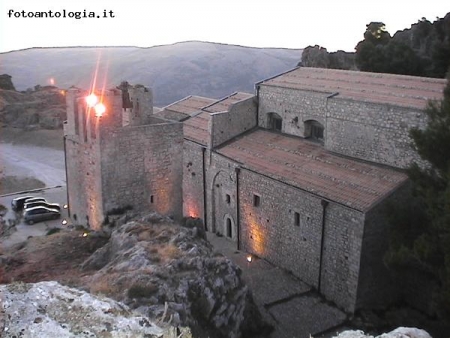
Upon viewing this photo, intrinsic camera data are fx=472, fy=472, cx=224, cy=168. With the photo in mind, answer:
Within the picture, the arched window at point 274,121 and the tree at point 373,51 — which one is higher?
the tree at point 373,51

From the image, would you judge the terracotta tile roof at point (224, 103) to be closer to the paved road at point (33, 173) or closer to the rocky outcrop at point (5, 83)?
the paved road at point (33, 173)

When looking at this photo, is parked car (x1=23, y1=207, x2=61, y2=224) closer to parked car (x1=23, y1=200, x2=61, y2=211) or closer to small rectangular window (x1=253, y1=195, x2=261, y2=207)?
parked car (x1=23, y1=200, x2=61, y2=211)

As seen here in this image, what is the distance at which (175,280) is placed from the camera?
1132 cm

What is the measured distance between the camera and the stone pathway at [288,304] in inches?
598

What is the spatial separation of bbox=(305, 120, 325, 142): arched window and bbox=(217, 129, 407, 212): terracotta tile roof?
50 centimetres

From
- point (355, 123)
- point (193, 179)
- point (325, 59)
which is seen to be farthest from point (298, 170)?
point (325, 59)

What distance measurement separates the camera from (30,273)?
44.1 ft

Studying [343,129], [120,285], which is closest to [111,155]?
[120,285]

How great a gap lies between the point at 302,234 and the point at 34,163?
3113 centimetres

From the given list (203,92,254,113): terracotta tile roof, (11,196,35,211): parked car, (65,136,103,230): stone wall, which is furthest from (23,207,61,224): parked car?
(203,92,254,113): terracotta tile roof

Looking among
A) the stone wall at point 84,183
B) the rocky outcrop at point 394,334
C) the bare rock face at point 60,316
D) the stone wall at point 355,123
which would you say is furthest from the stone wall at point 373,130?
the bare rock face at point 60,316

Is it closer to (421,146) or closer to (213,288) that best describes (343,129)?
(421,146)

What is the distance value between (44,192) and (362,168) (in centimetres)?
2145

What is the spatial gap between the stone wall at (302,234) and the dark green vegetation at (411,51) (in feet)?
59.2
